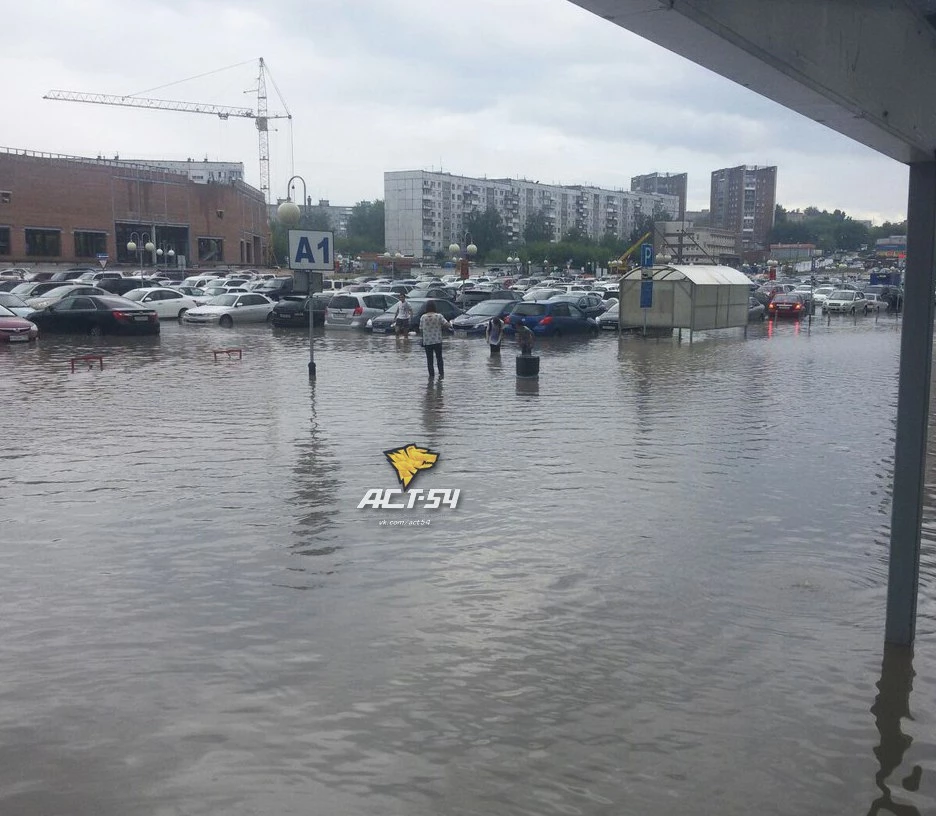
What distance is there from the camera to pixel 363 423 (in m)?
14.0

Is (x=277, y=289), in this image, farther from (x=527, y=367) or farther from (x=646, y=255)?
(x=527, y=367)

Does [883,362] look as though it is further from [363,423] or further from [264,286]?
[264,286]

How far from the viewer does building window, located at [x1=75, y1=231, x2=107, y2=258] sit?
7869 centimetres

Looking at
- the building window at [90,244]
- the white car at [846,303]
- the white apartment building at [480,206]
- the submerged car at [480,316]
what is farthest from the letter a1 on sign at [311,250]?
the white apartment building at [480,206]

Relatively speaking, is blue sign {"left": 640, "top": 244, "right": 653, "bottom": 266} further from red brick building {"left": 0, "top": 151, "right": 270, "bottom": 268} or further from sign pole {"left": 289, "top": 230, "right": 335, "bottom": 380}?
red brick building {"left": 0, "top": 151, "right": 270, "bottom": 268}

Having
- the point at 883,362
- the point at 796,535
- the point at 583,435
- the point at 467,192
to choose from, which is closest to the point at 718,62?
the point at 796,535

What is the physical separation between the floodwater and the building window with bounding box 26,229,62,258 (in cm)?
6961

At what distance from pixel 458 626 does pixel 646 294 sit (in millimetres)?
25804

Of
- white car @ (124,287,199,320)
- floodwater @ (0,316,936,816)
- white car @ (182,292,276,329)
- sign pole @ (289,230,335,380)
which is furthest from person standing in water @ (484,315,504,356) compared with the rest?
white car @ (124,287,199,320)

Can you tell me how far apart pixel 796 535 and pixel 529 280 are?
6245 cm

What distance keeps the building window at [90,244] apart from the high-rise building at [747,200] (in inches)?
5458

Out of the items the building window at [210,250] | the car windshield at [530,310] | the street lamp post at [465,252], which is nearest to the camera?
the car windshield at [530,310]

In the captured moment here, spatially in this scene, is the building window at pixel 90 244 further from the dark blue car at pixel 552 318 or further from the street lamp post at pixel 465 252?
the dark blue car at pixel 552 318

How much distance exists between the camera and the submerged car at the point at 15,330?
88.2 feet
